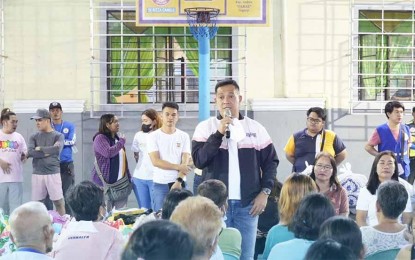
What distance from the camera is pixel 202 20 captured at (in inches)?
392

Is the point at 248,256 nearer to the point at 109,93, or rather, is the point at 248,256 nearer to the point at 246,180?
the point at 246,180

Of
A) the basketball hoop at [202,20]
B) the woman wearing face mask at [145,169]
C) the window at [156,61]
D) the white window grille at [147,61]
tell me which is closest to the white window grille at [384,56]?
the white window grille at [147,61]

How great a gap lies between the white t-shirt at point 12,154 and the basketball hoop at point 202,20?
9.01 ft

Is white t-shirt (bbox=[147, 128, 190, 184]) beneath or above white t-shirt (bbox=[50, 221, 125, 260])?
above

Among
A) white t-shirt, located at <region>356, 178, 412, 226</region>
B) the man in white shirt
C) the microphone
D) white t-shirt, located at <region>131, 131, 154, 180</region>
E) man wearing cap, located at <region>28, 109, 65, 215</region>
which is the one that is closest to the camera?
the microphone

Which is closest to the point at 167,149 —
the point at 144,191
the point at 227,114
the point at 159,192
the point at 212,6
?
the point at 159,192

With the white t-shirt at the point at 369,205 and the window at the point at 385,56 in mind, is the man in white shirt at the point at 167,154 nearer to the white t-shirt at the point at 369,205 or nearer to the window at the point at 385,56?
the white t-shirt at the point at 369,205

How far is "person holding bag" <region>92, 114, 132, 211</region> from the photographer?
8.66 meters

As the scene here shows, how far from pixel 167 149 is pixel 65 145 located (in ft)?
8.86

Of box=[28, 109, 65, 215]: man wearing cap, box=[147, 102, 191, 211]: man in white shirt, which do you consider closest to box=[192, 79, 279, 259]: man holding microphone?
box=[147, 102, 191, 211]: man in white shirt

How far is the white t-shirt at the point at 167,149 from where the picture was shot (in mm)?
7641

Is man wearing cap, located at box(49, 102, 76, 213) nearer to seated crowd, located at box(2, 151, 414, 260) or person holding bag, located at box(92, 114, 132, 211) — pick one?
person holding bag, located at box(92, 114, 132, 211)

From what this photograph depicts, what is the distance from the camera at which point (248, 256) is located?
573 cm

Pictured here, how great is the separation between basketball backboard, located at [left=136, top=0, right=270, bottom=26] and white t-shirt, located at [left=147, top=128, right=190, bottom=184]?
2.77 meters
